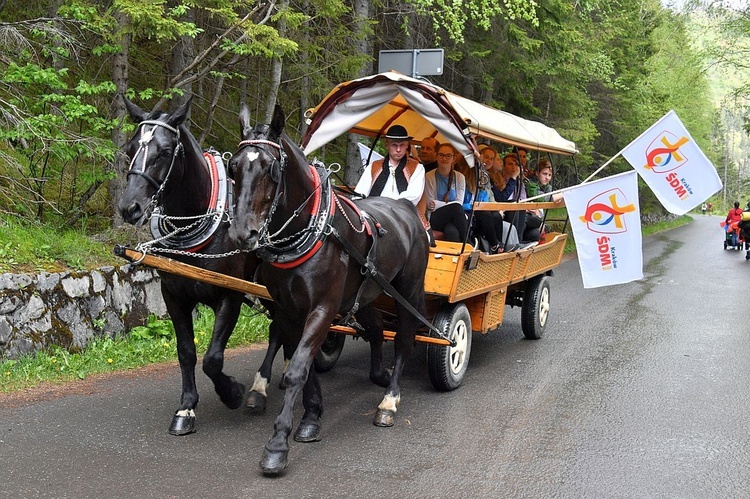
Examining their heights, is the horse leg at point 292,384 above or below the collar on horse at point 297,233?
below

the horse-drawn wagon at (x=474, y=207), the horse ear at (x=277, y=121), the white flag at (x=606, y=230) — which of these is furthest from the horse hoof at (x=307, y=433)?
the white flag at (x=606, y=230)

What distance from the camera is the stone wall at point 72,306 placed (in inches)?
254

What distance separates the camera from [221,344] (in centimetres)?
518

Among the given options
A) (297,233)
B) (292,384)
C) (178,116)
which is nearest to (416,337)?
(292,384)

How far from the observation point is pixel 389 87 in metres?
6.43

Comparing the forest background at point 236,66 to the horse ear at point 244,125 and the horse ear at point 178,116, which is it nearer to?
the horse ear at point 178,116

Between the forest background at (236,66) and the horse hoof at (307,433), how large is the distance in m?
3.40

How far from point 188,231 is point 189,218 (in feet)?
0.34

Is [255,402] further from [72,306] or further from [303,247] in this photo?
[72,306]

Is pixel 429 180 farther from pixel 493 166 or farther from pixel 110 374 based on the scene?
pixel 110 374

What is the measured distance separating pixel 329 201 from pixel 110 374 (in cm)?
314

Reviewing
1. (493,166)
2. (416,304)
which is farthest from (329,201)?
(493,166)

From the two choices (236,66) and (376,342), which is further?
(236,66)

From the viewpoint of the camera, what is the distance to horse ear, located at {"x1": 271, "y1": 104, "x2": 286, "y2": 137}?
420 centimetres
